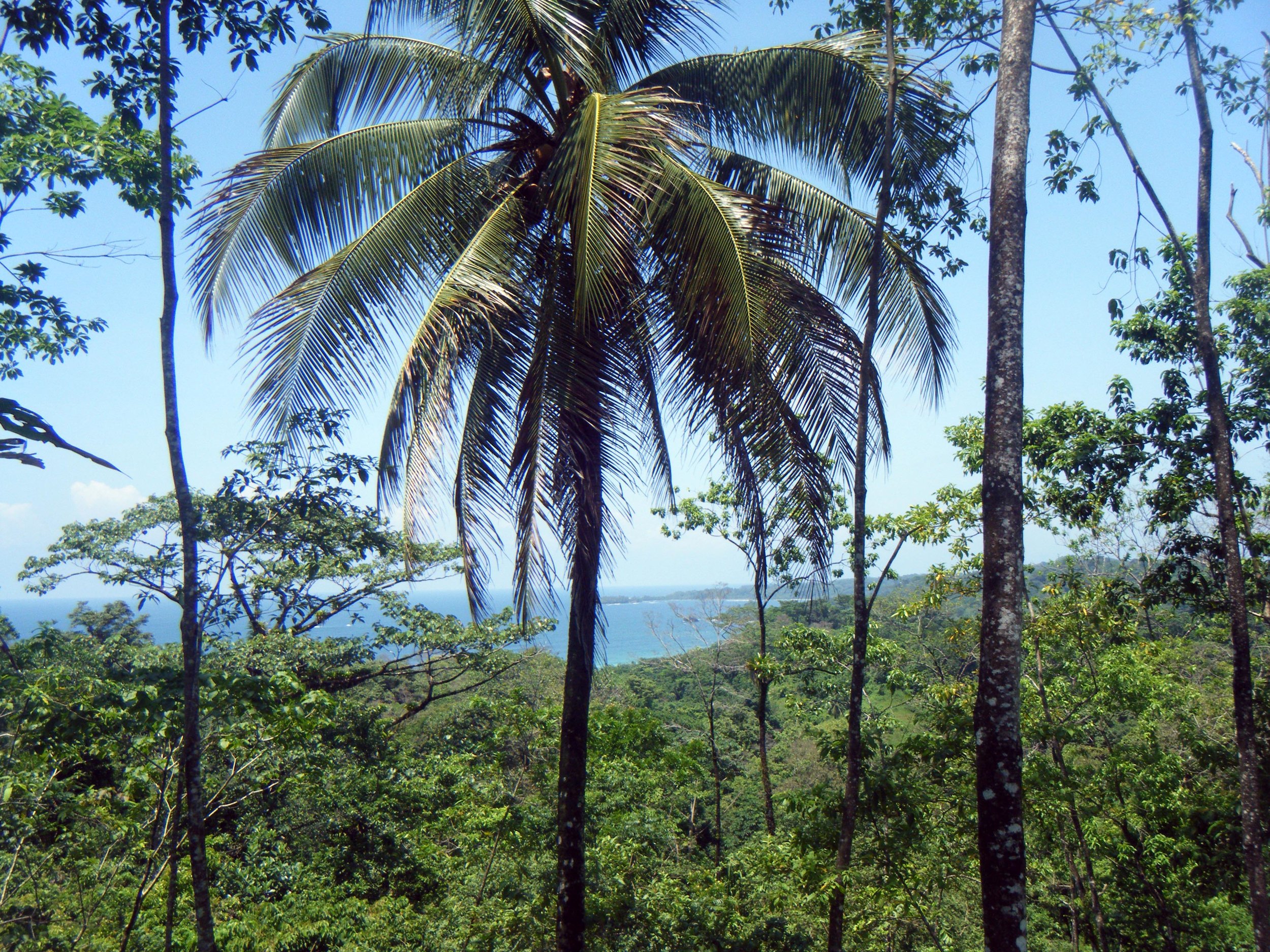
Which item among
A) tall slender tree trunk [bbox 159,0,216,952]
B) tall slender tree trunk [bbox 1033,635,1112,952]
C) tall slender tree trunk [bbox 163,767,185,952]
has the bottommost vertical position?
tall slender tree trunk [bbox 1033,635,1112,952]

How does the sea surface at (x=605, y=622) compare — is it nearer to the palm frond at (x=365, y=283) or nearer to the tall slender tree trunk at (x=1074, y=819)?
the palm frond at (x=365, y=283)

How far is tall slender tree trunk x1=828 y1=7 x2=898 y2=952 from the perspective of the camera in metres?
4.71

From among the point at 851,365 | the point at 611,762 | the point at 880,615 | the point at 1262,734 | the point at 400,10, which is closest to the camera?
the point at 851,365

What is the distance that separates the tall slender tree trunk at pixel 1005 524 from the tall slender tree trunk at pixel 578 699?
2.09 m

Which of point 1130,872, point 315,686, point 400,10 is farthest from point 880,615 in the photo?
point 400,10

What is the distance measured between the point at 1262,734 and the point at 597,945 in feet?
24.3

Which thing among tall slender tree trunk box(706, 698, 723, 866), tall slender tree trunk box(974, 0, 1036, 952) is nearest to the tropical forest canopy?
tall slender tree trunk box(974, 0, 1036, 952)

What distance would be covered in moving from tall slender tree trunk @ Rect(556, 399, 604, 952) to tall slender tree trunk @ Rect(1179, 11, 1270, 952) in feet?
16.9

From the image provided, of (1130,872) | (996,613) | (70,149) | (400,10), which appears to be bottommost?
(1130,872)

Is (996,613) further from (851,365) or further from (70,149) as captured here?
(70,149)

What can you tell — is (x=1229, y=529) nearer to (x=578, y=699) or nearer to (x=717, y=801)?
(x=578, y=699)

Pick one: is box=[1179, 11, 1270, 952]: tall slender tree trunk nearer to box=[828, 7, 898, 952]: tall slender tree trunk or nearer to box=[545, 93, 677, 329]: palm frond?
box=[828, 7, 898, 952]: tall slender tree trunk

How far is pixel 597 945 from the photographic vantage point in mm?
6887

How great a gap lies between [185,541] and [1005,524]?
3.94 meters
